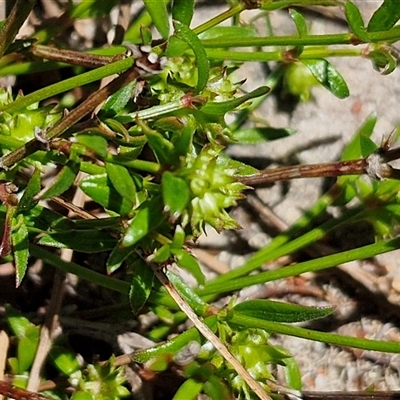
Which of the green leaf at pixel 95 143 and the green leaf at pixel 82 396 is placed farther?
the green leaf at pixel 82 396

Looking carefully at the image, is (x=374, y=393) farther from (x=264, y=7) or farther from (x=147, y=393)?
(x=264, y=7)

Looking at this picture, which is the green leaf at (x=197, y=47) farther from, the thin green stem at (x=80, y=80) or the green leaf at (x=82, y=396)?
the green leaf at (x=82, y=396)

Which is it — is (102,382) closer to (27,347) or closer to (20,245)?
(27,347)

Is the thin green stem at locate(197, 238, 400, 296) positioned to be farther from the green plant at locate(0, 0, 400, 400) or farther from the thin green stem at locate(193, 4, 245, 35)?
the thin green stem at locate(193, 4, 245, 35)

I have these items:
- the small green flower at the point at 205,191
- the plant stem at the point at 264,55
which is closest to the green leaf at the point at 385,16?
the plant stem at the point at 264,55

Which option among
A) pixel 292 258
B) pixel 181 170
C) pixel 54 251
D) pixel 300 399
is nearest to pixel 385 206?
pixel 292 258

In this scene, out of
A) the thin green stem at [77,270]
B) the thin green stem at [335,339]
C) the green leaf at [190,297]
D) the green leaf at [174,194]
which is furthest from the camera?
the thin green stem at [77,270]

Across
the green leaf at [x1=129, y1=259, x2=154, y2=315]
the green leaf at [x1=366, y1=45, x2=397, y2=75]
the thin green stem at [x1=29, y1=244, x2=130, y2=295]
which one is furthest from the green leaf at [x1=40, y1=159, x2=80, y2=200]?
the green leaf at [x1=366, y1=45, x2=397, y2=75]
